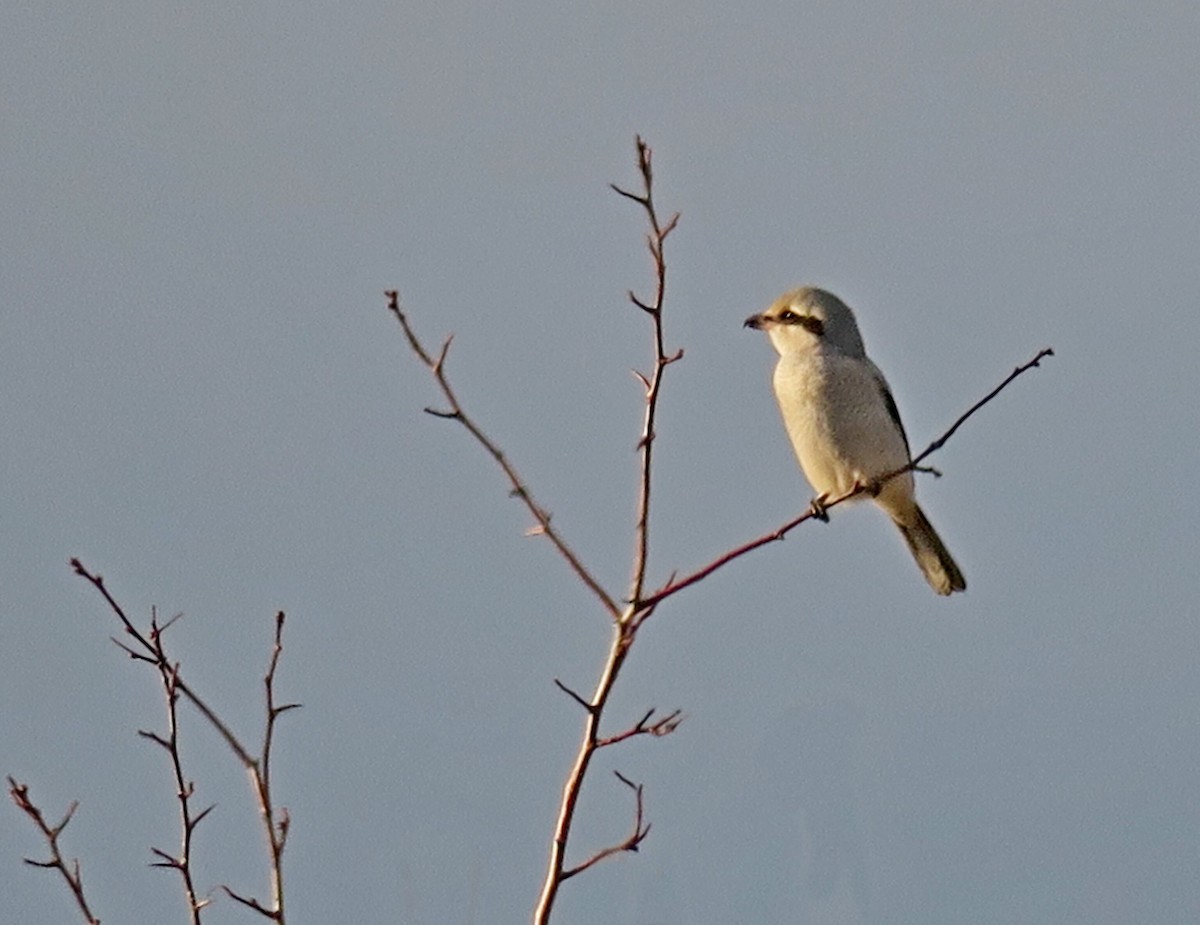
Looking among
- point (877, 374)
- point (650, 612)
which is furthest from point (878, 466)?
point (650, 612)

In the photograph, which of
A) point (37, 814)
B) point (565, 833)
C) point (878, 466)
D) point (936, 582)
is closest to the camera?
point (565, 833)

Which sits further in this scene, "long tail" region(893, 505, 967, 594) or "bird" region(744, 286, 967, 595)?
"long tail" region(893, 505, 967, 594)

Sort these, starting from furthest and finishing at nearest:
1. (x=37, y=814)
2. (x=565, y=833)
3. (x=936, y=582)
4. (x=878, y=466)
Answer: (x=936, y=582) → (x=878, y=466) → (x=37, y=814) → (x=565, y=833)

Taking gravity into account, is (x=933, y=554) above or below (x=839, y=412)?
below

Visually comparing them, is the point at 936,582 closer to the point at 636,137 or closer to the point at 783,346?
the point at 783,346

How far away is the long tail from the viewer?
602 centimetres

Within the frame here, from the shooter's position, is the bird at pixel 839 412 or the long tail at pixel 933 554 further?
the long tail at pixel 933 554

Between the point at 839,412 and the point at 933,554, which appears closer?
the point at 839,412

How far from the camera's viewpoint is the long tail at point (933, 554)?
19.7 feet

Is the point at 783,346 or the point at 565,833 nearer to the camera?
the point at 565,833

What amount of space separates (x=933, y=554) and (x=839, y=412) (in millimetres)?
725

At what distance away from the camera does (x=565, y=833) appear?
8.05ft

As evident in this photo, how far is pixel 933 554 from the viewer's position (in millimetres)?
6027

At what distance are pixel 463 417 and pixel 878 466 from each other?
10.6ft
